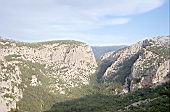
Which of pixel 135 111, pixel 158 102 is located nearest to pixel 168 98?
pixel 158 102

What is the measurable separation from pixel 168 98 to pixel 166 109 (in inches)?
788

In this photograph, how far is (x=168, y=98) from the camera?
130875 mm

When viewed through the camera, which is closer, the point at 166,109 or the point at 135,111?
the point at 166,109

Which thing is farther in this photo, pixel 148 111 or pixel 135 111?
pixel 135 111

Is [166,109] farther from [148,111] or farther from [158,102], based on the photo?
[158,102]

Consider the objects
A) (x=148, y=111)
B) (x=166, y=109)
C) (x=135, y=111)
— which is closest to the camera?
(x=166, y=109)

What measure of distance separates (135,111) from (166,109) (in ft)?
57.2

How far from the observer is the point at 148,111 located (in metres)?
119

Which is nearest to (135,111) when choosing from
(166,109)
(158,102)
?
(158,102)

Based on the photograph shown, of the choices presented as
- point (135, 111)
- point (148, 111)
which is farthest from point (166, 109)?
point (135, 111)

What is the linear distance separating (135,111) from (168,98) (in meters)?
12.7

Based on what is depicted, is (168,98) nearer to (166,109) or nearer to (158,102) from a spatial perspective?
(158,102)

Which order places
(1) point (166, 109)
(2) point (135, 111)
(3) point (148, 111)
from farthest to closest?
1. (2) point (135, 111)
2. (3) point (148, 111)
3. (1) point (166, 109)

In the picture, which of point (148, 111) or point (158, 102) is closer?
point (148, 111)
